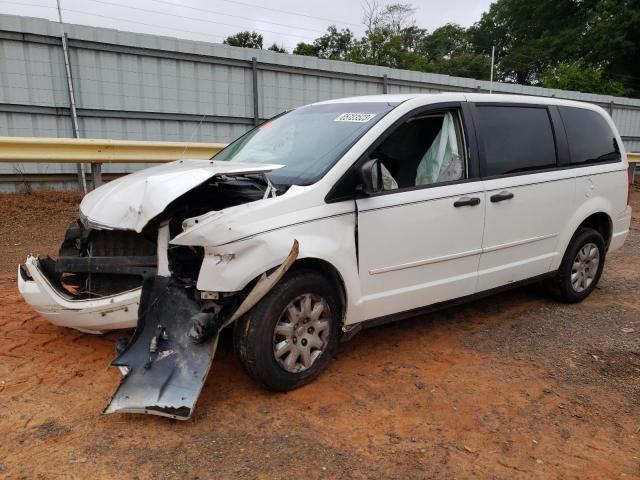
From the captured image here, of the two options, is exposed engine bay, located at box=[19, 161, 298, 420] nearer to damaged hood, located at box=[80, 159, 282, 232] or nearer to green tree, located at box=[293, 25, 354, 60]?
damaged hood, located at box=[80, 159, 282, 232]

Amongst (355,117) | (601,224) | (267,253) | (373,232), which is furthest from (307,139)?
(601,224)

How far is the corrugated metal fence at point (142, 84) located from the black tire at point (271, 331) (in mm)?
5454

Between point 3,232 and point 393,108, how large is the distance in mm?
5632

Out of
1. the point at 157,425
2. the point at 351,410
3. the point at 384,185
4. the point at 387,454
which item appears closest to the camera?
the point at 387,454

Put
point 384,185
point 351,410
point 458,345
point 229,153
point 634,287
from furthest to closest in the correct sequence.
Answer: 1. point 634,287
2. point 229,153
3. point 458,345
4. point 384,185
5. point 351,410

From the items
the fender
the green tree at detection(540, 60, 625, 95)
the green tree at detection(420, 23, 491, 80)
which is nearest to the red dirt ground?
the fender

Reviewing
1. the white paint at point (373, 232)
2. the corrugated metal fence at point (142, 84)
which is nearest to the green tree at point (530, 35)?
the corrugated metal fence at point (142, 84)

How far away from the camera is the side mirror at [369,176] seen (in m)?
3.43

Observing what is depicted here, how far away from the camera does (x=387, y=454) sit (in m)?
2.79

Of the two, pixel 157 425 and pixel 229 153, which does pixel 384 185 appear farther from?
pixel 157 425

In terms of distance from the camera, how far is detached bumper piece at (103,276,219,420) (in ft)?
9.62

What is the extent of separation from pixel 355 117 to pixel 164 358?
2.15m

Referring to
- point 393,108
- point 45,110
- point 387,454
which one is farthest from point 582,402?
point 45,110

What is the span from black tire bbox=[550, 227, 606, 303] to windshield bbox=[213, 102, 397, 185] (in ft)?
8.01
